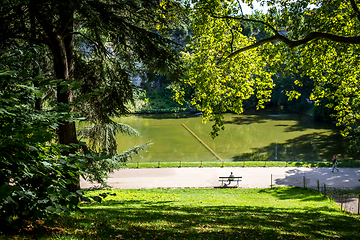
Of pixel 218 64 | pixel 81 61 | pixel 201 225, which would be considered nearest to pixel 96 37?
pixel 81 61

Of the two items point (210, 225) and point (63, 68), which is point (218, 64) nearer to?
point (63, 68)

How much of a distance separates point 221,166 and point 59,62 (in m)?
13.4

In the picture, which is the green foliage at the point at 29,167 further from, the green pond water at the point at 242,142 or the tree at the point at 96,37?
the green pond water at the point at 242,142

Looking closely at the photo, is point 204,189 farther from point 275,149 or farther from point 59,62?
point 275,149

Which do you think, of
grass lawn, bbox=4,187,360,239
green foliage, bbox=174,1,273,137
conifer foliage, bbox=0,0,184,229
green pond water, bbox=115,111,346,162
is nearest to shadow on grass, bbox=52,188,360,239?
grass lawn, bbox=4,187,360,239

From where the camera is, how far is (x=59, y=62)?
24.8 ft

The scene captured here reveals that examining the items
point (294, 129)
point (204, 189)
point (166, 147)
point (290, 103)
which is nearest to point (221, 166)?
point (204, 189)

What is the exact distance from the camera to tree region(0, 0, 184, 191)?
5.46 m

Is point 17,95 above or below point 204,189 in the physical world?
above

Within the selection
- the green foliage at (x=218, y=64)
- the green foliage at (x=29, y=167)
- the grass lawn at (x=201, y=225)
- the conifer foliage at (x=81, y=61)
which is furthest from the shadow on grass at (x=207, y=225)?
the green foliage at (x=218, y=64)

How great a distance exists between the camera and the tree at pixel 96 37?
5.46 meters

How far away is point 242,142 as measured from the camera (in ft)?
91.2

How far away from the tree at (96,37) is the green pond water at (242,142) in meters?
13.8

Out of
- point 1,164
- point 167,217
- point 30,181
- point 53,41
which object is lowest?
point 167,217
